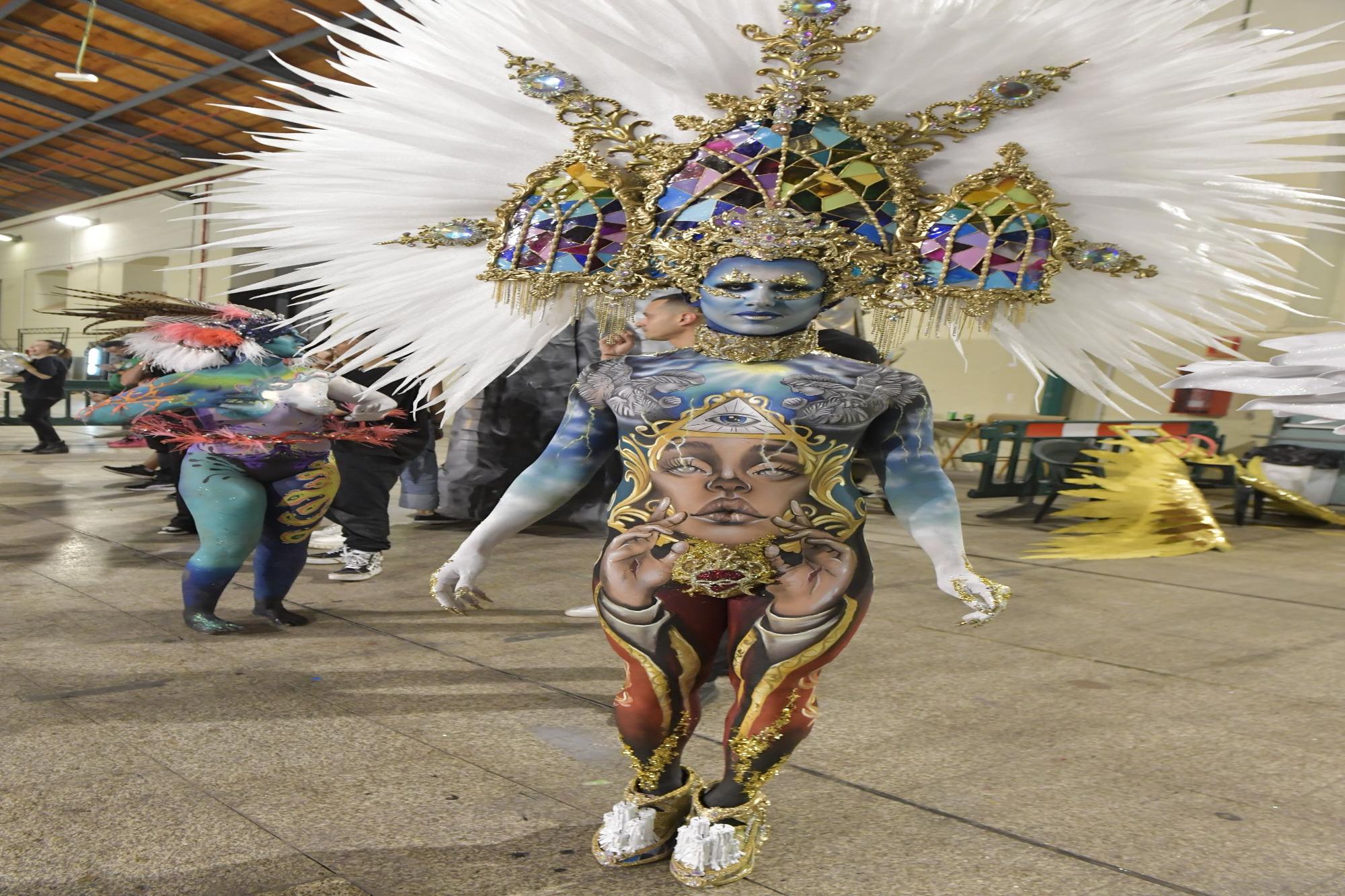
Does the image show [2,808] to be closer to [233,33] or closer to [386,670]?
[386,670]

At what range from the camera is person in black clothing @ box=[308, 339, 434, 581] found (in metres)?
5.24

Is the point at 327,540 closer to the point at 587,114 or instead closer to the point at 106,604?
the point at 106,604

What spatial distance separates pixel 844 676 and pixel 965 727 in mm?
619

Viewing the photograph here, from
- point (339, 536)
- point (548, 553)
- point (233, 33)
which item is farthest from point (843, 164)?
point (233, 33)

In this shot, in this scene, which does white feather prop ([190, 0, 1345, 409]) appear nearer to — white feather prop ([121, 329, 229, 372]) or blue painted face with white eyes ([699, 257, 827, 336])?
blue painted face with white eyes ([699, 257, 827, 336])

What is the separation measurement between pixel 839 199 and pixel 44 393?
10.9 m

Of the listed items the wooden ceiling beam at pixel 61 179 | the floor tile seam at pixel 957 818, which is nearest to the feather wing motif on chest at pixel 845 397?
the floor tile seam at pixel 957 818

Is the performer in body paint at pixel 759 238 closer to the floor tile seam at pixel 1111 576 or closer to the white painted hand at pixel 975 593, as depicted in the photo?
the white painted hand at pixel 975 593

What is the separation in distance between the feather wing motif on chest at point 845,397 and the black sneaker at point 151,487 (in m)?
7.34

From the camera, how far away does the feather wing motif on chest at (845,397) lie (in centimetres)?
212

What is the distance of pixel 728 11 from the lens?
2084 mm

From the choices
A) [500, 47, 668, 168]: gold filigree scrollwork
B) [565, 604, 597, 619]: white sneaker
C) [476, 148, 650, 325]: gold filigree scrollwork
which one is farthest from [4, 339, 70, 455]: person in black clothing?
[500, 47, 668, 168]: gold filigree scrollwork

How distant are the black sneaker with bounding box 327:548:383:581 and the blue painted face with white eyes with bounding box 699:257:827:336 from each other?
12.0 feet

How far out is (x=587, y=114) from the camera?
2.28 m
